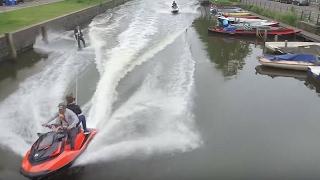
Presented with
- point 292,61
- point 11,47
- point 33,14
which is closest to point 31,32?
point 11,47

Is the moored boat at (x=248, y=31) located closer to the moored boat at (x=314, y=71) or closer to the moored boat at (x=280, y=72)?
the moored boat at (x=280, y=72)

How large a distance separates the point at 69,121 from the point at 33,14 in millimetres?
33837

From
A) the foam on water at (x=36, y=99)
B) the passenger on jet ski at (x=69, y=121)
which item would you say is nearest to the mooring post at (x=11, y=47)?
the foam on water at (x=36, y=99)

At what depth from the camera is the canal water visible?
17.3m

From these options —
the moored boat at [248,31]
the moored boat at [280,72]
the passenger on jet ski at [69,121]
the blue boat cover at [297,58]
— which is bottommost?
the moored boat at [280,72]

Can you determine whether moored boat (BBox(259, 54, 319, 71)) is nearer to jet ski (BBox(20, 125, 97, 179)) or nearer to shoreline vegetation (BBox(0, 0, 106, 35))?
jet ski (BBox(20, 125, 97, 179))

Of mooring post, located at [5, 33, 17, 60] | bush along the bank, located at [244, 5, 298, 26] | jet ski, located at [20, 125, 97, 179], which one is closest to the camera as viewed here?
jet ski, located at [20, 125, 97, 179]

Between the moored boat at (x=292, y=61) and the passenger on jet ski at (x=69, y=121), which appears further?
the moored boat at (x=292, y=61)

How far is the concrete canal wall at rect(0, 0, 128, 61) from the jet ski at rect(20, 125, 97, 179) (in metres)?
19.2

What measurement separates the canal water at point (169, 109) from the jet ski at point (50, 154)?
0.66 meters

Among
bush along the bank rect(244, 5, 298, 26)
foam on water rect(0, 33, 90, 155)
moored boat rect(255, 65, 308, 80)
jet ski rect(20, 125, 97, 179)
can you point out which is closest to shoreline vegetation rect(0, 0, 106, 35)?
foam on water rect(0, 33, 90, 155)

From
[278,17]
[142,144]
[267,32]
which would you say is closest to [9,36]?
[142,144]

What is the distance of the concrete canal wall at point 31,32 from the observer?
111ft

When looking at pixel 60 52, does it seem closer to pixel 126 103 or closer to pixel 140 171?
pixel 126 103
